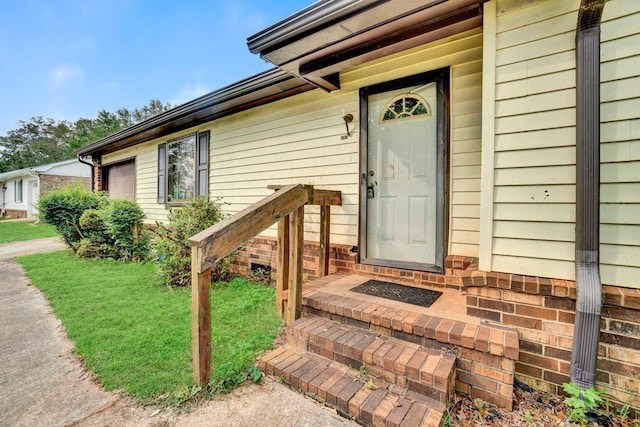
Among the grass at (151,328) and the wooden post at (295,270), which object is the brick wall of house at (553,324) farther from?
the grass at (151,328)

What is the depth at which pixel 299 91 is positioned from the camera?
3.75 meters

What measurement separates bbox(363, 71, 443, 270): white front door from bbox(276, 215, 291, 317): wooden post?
0.95 meters

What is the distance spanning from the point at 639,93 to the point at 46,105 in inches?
1762

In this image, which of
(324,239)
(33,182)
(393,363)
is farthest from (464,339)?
(33,182)

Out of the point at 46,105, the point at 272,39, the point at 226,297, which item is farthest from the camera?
the point at 46,105

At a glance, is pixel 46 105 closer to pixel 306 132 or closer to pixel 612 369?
pixel 306 132

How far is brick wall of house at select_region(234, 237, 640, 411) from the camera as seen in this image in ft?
4.92

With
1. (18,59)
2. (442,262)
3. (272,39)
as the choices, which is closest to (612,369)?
(442,262)

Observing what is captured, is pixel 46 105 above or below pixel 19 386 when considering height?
above

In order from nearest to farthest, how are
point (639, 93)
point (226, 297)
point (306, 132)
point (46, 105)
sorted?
point (639, 93) → point (226, 297) → point (306, 132) → point (46, 105)

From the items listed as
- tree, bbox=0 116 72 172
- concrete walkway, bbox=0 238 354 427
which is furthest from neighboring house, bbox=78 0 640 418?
tree, bbox=0 116 72 172

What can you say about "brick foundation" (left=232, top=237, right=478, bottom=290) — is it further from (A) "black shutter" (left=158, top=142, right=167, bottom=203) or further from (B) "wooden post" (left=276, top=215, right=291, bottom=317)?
(A) "black shutter" (left=158, top=142, right=167, bottom=203)

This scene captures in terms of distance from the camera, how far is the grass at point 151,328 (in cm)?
183

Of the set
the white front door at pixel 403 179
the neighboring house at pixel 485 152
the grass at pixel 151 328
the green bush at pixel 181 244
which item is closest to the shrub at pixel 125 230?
the grass at pixel 151 328
